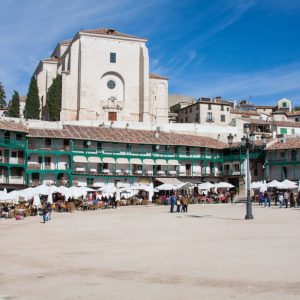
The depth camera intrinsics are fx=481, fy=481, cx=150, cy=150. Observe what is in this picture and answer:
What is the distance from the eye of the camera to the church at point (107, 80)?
231 feet

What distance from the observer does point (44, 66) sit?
7969 cm

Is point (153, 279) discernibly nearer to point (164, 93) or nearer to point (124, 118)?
point (124, 118)

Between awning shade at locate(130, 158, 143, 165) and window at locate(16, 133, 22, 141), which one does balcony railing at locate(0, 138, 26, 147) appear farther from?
awning shade at locate(130, 158, 143, 165)

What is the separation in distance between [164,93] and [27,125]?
28.4 meters

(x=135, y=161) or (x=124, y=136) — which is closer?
(x=135, y=161)

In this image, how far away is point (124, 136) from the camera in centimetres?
5725

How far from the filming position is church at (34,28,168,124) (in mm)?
70400

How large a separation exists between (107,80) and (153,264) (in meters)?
62.4

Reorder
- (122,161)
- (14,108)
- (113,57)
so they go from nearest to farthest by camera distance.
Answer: (122,161), (14,108), (113,57)

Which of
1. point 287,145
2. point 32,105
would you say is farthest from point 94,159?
point 287,145

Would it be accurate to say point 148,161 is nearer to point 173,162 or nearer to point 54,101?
point 173,162

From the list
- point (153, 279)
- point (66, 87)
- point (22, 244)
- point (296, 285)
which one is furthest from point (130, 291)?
point (66, 87)

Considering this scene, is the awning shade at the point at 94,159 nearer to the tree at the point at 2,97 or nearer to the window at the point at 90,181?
the window at the point at 90,181

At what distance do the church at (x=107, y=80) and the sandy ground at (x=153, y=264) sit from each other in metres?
50.9
